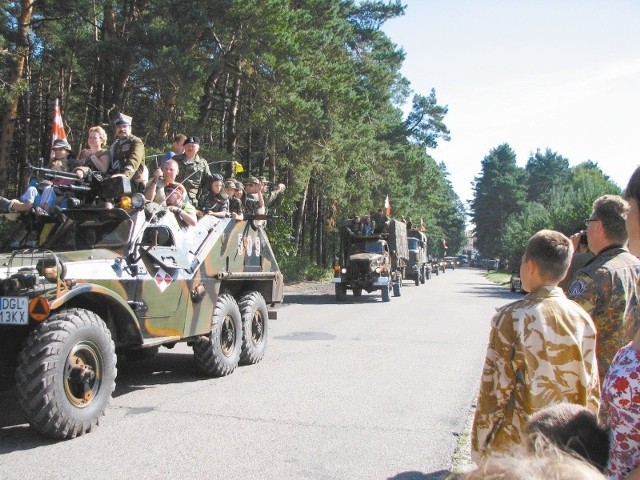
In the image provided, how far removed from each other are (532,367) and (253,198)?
328 inches

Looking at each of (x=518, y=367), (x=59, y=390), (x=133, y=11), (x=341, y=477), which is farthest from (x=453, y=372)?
(x=133, y=11)

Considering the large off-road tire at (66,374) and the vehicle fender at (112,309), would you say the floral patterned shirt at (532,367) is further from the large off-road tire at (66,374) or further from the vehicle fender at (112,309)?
the vehicle fender at (112,309)

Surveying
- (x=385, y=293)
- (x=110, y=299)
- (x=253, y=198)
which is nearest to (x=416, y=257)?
(x=385, y=293)

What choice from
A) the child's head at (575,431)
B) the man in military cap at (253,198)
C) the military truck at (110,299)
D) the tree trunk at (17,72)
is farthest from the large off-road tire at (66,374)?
the tree trunk at (17,72)

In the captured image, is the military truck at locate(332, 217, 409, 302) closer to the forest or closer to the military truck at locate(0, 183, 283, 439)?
the forest

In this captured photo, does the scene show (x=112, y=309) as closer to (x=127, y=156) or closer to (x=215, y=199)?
(x=127, y=156)

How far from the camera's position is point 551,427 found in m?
2.00

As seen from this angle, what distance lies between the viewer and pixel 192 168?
9742 mm

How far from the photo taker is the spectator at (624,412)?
205cm

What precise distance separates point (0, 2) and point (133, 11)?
4.31 metres

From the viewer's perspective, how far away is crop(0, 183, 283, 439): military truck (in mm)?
5422

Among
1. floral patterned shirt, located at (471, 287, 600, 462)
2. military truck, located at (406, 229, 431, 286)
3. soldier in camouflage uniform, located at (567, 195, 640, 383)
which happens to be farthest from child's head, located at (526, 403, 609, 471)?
military truck, located at (406, 229, 431, 286)

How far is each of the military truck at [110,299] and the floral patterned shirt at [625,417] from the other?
4.41m

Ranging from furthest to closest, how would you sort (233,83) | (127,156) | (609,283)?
(233,83)
(127,156)
(609,283)
